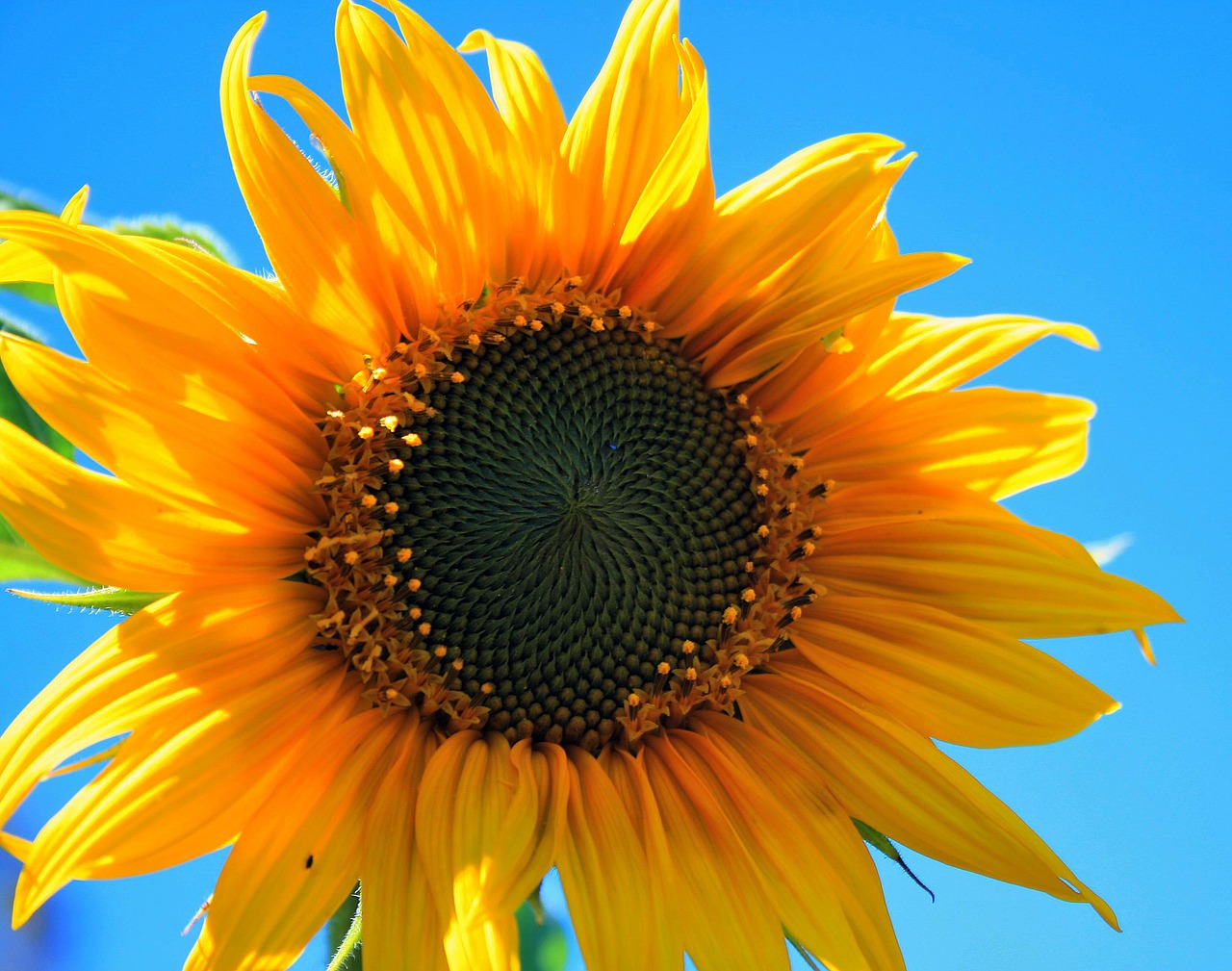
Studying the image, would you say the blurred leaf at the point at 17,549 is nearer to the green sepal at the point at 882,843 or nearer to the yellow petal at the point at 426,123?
the yellow petal at the point at 426,123

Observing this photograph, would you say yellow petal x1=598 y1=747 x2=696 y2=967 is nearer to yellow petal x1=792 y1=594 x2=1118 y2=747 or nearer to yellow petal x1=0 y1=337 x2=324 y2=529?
yellow petal x1=792 y1=594 x2=1118 y2=747

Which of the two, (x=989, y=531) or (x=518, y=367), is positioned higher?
(x=518, y=367)

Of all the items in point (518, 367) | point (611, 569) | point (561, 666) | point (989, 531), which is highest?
point (518, 367)

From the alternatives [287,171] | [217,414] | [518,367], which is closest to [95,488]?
[217,414]

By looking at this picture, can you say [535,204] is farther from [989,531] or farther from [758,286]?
[989,531]

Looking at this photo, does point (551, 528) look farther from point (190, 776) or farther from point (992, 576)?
point (992, 576)

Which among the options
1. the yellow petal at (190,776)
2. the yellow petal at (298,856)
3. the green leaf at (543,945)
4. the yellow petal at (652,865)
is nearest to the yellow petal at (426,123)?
the yellow petal at (190,776)

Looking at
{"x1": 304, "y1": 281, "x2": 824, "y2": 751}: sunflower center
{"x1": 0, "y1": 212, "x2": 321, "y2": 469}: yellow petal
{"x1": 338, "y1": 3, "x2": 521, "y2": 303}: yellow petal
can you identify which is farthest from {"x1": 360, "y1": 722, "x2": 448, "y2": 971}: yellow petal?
{"x1": 338, "y1": 3, "x2": 521, "y2": 303}: yellow petal
